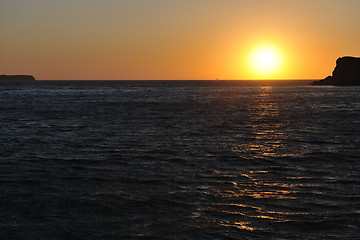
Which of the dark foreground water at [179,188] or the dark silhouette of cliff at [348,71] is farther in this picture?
the dark silhouette of cliff at [348,71]

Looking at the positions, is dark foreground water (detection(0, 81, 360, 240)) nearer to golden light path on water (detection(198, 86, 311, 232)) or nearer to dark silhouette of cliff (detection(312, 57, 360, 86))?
golden light path on water (detection(198, 86, 311, 232))

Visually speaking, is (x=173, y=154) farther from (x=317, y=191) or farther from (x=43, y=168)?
(x=317, y=191)

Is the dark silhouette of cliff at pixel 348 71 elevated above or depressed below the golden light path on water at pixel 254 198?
above

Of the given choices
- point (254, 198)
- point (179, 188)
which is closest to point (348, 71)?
point (179, 188)

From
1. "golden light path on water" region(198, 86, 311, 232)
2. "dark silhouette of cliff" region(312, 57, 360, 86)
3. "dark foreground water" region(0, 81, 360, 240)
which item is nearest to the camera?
"dark foreground water" region(0, 81, 360, 240)

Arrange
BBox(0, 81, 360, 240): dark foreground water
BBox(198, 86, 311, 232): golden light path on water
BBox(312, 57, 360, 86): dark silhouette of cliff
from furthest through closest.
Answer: BBox(312, 57, 360, 86): dark silhouette of cliff, BBox(198, 86, 311, 232): golden light path on water, BBox(0, 81, 360, 240): dark foreground water

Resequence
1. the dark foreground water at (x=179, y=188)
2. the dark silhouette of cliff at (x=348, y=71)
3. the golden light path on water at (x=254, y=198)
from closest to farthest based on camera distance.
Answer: the dark foreground water at (x=179, y=188) < the golden light path on water at (x=254, y=198) < the dark silhouette of cliff at (x=348, y=71)

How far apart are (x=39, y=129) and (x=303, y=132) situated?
67.2 feet

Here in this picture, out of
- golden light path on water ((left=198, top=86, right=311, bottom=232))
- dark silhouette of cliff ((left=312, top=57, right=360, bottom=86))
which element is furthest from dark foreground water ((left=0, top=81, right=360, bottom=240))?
dark silhouette of cliff ((left=312, top=57, right=360, bottom=86))

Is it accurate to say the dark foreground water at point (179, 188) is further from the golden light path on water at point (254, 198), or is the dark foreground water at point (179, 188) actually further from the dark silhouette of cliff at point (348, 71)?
the dark silhouette of cliff at point (348, 71)

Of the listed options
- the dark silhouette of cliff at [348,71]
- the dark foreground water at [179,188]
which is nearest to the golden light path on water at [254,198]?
the dark foreground water at [179,188]

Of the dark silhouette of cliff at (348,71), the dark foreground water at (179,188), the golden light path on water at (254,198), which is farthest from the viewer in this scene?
the dark silhouette of cliff at (348,71)

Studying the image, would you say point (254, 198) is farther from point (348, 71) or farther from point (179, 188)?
point (348, 71)

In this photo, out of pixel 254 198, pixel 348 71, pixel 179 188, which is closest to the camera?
pixel 254 198
